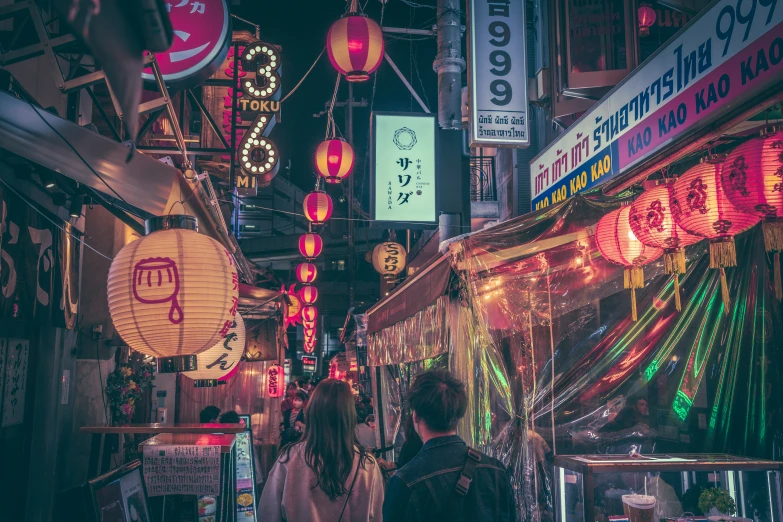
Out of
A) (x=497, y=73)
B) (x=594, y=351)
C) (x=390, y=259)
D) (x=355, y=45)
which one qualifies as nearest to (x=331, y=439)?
(x=594, y=351)

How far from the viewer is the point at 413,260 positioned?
81.8 feet

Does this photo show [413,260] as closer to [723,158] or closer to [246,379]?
[246,379]

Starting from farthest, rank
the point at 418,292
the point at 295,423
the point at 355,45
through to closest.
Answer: the point at 295,423
the point at 355,45
the point at 418,292

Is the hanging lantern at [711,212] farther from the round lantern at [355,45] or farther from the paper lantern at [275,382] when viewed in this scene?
the paper lantern at [275,382]

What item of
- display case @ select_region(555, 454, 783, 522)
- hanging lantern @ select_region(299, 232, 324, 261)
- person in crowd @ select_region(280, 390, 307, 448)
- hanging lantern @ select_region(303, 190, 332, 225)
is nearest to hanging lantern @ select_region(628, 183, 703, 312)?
display case @ select_region(555, 454, 783, 522)

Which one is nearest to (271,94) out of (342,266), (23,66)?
(23,66)

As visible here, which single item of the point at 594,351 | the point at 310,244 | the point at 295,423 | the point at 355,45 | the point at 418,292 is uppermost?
the point at 355,45

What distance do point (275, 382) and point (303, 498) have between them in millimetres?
19792

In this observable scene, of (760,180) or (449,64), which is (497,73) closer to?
(449,64)

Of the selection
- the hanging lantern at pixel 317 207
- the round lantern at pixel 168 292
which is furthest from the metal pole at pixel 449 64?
the round lantern at pixel 168 292

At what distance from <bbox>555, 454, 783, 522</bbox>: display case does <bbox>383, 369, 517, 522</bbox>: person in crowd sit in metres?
2.33

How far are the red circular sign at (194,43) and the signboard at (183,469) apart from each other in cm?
390

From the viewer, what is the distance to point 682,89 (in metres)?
4.71

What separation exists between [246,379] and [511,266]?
1739 cm
